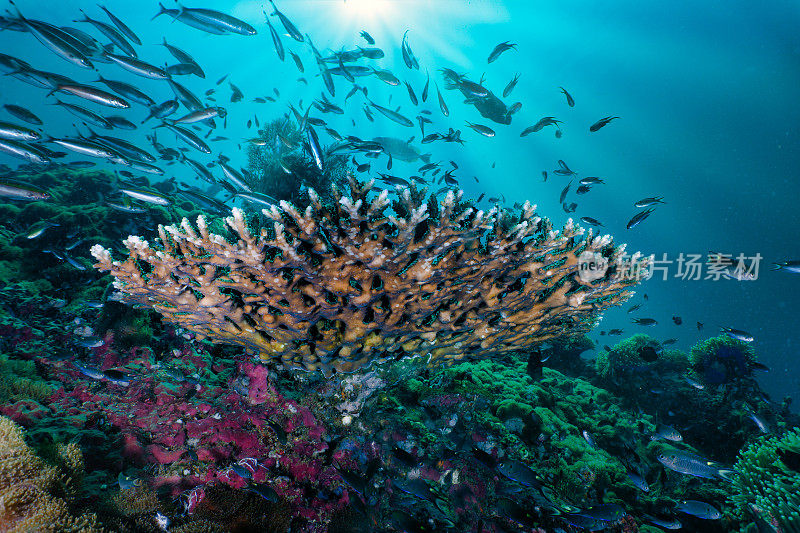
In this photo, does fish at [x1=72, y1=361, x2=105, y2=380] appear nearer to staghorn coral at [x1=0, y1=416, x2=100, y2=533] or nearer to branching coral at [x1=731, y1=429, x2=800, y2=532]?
staghorn coral at [x1=0, y1=416, x2=100, y2=533]

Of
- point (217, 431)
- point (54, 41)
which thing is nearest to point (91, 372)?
point (217, 431)

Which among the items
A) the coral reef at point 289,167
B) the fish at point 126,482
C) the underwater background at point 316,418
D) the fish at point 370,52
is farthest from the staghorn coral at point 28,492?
the fish at point 370,52

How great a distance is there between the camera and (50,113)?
49.2 meters

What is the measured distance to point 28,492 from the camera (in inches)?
91.1

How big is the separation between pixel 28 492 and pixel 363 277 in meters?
3.03

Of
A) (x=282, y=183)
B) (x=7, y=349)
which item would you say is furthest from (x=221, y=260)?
(x=282, y=183)

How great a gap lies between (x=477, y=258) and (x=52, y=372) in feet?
17.0

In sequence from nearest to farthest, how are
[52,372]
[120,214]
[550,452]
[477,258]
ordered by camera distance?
[477,258] → [52,372] → [550,452] → [120,214]

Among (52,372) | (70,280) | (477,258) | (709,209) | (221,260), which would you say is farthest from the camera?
(709,209)

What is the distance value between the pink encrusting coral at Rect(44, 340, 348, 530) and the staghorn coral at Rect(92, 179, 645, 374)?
0.68 m

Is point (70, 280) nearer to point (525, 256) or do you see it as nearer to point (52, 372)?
point (52, 372)

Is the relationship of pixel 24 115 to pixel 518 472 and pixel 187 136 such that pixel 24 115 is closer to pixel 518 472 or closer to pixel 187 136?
pixel 187 136

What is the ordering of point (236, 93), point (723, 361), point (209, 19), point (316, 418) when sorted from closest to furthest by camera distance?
point (316, 418), point (209, 19), point (723, 361), point (236, 93)

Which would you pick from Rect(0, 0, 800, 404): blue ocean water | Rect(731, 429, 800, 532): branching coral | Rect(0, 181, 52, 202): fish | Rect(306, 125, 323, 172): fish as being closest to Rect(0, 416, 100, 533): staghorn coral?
Rect(0, 181, 52, 202): fish
